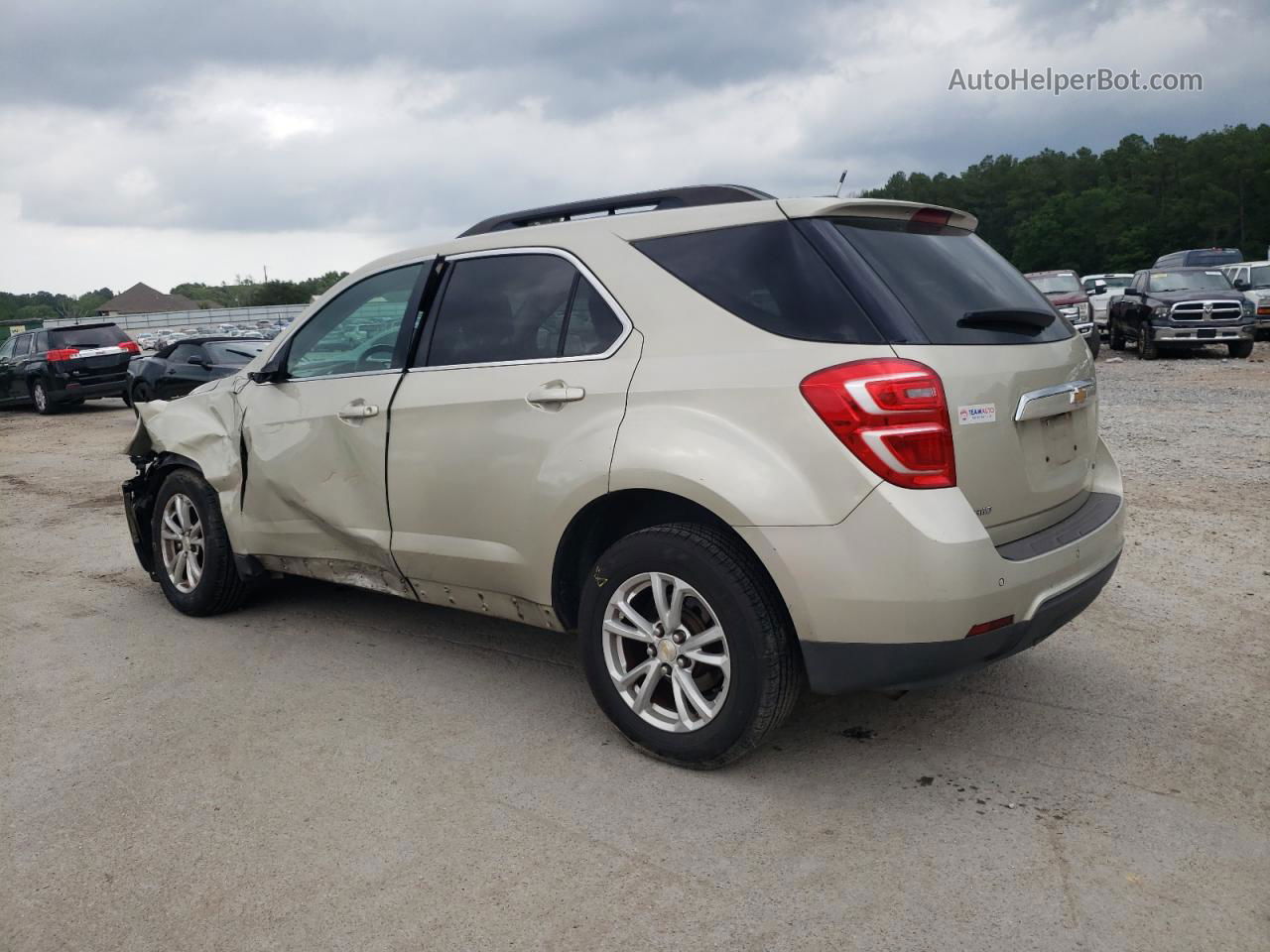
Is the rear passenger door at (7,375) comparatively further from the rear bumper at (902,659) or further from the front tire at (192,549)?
the rear bumper at (902,659)

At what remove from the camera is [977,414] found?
10.5 feet

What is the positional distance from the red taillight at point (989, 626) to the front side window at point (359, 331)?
2.52 metres

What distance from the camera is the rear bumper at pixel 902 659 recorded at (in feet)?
10.2

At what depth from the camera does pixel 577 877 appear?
9.57 ft

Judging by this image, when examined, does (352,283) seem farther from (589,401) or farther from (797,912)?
(797,912)

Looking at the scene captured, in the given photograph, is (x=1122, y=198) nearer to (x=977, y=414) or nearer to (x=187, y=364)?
(x=187, y=364)

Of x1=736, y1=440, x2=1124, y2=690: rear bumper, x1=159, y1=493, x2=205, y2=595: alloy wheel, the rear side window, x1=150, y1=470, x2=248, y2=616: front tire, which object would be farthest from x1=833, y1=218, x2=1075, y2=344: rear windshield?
x1=159, y1=493, x2=205, y2=595: alloy wheel

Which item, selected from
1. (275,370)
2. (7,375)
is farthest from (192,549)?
(7,375)

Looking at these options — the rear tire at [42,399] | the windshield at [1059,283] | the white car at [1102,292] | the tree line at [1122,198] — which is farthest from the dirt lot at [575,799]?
the tree line at [1122,198]

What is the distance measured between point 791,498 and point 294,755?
1.96 m

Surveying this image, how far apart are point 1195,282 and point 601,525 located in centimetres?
2010

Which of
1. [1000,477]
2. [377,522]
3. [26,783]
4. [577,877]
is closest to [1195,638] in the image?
[1000,477]

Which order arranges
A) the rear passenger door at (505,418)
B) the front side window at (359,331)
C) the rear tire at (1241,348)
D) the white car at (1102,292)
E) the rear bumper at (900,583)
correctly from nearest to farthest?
the rear bumper at (900,583) < the rear passenger door at (505,418) < the front side window at (359,331) < the rear tire at (1241,348) < the white car at (1102,292)

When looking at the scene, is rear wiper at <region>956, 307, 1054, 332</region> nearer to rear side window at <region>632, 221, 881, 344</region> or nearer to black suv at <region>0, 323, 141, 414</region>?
rear side window at <region>632, 221, 881, 344</region>
